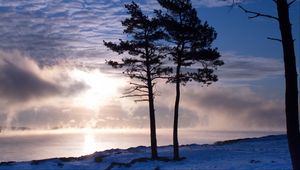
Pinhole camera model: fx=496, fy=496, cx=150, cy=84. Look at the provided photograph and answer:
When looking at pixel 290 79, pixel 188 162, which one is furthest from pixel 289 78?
pixel 188 162

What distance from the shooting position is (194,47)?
31203 millimetres

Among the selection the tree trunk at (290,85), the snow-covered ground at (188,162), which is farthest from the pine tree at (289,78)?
the snow-covered ground at (188,162)

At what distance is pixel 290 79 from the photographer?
46.1 feet

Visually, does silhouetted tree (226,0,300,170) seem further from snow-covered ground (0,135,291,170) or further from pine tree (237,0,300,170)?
snow-covered ground (0,135,291,170)

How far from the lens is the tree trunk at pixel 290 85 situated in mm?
13898

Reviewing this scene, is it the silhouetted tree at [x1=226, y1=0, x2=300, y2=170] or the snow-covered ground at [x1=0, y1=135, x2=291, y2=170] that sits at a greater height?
the silhouetted tree at [x1=226, y1=0, x2=300, y2=170]

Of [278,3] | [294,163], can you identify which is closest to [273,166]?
[294,163]

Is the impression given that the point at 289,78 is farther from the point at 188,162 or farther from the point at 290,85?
the point at 188,162

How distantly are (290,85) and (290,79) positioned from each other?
171 millimetres

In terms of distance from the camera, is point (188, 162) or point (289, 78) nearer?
point (289, 78)

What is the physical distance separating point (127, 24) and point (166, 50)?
3120 mm

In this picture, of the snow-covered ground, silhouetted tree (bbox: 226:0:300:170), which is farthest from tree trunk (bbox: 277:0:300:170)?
the snow-covered ground

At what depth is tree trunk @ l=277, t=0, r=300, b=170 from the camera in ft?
45.6

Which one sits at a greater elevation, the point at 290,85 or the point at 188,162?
the point at 290,85
